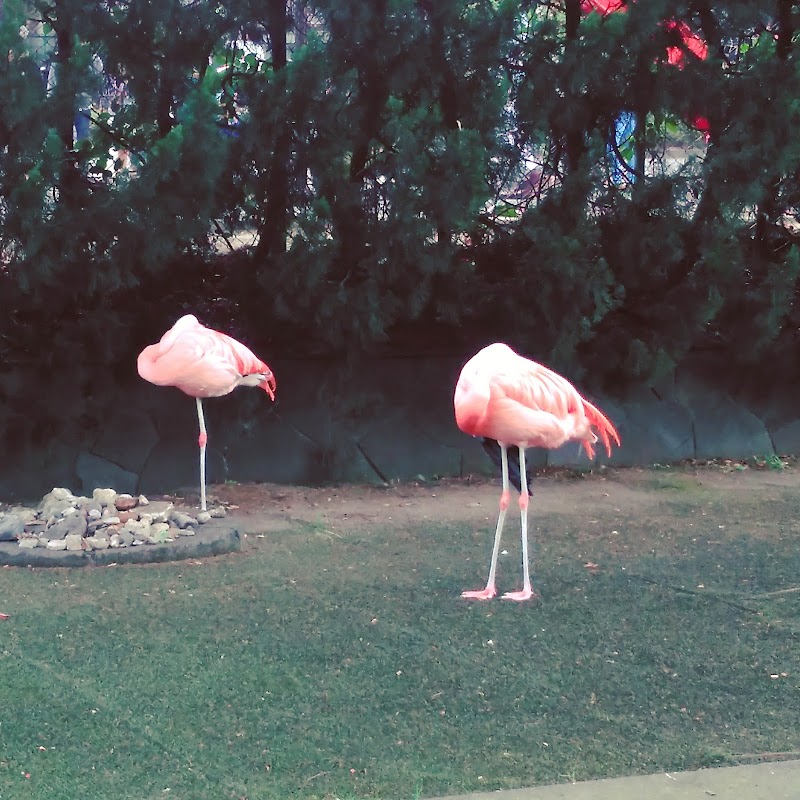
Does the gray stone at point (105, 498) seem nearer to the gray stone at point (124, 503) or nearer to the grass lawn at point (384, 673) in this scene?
the gray stone at point (124, 503)

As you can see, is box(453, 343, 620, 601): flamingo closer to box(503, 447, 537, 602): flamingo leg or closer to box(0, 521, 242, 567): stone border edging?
box(503, 447, 537, 602): flamingo leg

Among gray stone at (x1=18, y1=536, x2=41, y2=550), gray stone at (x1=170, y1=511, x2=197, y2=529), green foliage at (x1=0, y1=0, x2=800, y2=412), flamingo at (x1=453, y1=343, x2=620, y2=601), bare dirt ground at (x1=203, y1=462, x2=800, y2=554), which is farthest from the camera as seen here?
bare dirt ground at (x1=203, y1=462, x2=800, y2=554)

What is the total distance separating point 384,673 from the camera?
339cm

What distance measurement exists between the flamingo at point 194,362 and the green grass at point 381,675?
975 millimetres

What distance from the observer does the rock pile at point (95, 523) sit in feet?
16.0

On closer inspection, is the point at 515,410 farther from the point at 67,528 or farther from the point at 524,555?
the point at 67,528

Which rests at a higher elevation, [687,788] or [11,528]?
[11,528]

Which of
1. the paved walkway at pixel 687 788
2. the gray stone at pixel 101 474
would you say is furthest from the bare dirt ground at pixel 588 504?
the paved walkway at pixel 687 788

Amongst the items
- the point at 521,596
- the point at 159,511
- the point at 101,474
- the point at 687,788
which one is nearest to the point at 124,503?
the point at 159,511

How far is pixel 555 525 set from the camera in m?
5.60

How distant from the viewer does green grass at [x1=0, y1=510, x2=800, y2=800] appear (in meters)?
2.76

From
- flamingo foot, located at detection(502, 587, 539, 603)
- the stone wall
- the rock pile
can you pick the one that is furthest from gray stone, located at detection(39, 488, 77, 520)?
flamingo foot, located at detection(502, 587, 539, 603)

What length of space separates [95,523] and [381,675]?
7.25ft

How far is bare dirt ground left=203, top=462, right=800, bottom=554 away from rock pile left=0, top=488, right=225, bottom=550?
507mm
